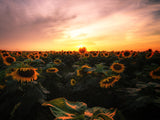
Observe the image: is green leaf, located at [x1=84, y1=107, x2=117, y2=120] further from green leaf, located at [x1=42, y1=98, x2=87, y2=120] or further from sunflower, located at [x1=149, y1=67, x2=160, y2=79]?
sunflower, located at [x1=149, y1=67, x2=160, y2=79]

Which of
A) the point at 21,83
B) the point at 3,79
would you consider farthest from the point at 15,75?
the point at 3,79

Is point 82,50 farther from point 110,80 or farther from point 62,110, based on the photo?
point 62,110

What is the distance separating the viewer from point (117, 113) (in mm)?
551

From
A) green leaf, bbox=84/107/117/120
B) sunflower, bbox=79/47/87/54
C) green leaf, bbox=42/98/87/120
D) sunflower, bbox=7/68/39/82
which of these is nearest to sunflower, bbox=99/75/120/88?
sunflower, bbox=7/68/39/82

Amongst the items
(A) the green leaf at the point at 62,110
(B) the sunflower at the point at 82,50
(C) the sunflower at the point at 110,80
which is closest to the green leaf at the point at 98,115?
(A) the green leaf at the point at 62,110

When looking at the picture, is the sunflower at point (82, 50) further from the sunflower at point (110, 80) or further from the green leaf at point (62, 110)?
the green leaf at point (62, 110)

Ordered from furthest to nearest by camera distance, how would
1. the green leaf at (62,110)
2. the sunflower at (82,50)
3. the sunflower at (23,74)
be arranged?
the sunflower at (82,50) → the sunflower at (23,74) → the green leaf at (62,110)

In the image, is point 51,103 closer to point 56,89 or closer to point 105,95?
point 105,95

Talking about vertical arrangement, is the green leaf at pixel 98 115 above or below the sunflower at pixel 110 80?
above

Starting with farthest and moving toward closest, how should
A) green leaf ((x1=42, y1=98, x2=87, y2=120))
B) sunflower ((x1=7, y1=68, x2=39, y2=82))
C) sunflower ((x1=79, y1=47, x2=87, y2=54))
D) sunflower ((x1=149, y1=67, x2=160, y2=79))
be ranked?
sunflower ((x1=79, y1=47, x2=87, y2=54))
sunflower ((x1=149, y1=67, x2=160, y2=79))
sunflower ((x1=7, y1=68, x2=39, y2=82))
green leaf ((x1=42, y1=98, x2=87, y2=120))

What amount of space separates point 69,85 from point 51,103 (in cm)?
379

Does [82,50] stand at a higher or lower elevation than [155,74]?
higher

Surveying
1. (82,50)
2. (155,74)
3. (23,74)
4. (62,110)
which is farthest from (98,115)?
(82,50)

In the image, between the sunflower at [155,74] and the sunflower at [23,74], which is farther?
the sunflower at [155,74]
